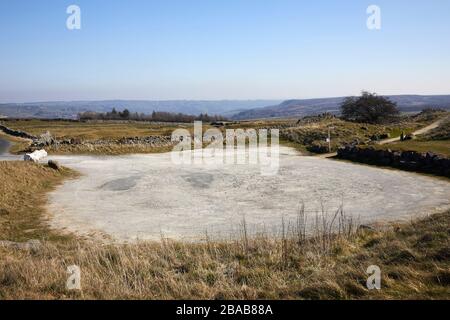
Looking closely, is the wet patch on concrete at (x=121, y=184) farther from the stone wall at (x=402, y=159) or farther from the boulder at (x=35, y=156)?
the stone wall at (x=402, y=159)

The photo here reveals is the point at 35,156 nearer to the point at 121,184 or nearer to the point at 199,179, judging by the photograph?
the point at 121,184

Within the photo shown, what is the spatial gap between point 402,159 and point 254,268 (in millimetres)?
21248

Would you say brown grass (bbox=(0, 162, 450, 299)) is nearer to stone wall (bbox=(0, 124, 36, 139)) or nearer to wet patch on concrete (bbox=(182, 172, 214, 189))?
wet patch on concrete (bbox=(182, 172, 214, 189))

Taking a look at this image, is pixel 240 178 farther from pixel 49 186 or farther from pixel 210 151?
pixel 210 151

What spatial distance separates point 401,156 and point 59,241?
69.3ft

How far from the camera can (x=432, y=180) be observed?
21859mm

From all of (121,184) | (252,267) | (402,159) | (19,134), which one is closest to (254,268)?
(252,267)

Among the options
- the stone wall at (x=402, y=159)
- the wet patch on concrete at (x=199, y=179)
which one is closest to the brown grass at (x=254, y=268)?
the wet patch on concrete at (x=199, y=179)

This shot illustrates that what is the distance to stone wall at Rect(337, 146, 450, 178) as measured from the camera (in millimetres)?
23781

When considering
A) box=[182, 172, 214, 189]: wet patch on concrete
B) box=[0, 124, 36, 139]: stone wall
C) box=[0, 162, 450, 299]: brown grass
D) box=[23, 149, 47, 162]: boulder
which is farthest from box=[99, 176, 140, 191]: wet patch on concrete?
box=[0, 124, 36, 139]: stone wall

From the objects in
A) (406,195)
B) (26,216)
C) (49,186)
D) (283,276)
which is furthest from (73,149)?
(283,276)

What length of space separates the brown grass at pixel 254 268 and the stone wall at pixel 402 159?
13.1 m

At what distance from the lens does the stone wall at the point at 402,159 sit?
23781mm
